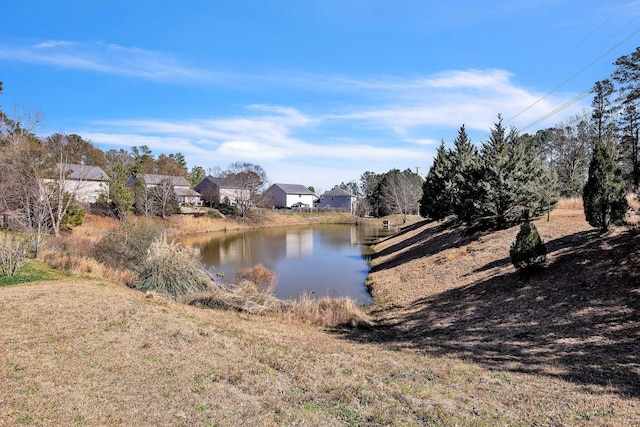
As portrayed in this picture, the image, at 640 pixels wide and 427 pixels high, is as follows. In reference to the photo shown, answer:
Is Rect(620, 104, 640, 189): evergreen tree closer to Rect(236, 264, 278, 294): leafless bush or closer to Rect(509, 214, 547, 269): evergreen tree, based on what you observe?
Answer: Rect(509, 214, 547, 269): evergreen tree

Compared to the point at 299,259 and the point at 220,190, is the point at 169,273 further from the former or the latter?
the point at 220,190

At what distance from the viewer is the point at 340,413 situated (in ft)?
16.1

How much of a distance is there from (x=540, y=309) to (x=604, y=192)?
5357mm

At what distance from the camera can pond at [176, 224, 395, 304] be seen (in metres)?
18.7

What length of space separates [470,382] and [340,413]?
2.43 m

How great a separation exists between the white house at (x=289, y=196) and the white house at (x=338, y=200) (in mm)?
5175

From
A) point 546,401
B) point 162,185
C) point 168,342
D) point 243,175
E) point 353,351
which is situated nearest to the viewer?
point 546,401

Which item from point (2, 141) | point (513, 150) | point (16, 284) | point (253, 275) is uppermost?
point (2, 141)

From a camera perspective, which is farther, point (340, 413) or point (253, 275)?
point (253, 275)

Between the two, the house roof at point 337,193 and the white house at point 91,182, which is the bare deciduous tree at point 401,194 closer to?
the house roof at point 337,193

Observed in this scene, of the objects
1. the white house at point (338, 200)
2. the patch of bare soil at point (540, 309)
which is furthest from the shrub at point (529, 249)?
the white house at point (338, 200)

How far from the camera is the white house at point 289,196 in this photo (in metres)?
75.6

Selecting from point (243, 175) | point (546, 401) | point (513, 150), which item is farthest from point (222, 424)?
point (243, 175)

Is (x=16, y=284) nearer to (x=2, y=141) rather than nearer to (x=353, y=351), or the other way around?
(x=353, y=351)
